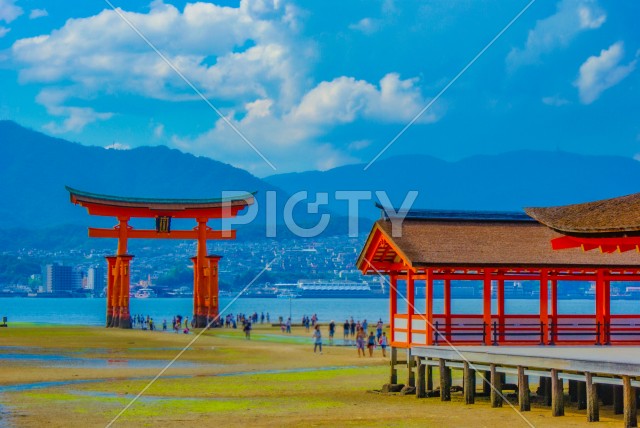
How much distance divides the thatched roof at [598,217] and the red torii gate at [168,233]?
48.0m

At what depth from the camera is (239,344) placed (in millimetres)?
57094

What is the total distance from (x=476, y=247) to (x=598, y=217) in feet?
28.8

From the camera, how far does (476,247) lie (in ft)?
99.7

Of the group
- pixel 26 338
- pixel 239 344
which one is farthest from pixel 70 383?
pixel 26 338

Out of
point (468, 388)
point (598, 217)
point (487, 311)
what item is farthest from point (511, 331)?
point (598, 217)

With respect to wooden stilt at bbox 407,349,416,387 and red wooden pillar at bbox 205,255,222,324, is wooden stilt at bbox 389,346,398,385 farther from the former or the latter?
red wooden pillar at bbox 205,255,222,324

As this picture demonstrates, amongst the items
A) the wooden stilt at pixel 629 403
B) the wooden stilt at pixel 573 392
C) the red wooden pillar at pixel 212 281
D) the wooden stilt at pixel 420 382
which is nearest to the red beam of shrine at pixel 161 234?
the red wooden pillar at pixel 212 281

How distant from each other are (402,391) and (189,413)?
7.32 m

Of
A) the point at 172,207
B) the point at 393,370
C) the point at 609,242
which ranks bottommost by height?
the point at 393,370

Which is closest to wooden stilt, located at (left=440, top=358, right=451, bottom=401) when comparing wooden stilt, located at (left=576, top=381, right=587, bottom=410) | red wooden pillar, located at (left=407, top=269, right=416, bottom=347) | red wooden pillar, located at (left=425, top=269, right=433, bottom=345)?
red wooden pillar, located at (left=425, top=269, right=433, bottom=345)

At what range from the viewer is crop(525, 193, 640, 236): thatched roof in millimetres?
20339

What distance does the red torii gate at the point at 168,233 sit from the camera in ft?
229

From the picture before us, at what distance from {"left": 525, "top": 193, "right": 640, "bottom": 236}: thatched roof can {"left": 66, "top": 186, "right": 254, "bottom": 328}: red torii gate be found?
48.0 m

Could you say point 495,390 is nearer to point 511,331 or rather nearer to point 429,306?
point 429,306
